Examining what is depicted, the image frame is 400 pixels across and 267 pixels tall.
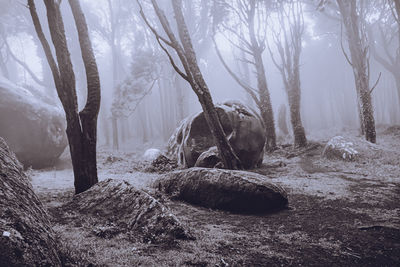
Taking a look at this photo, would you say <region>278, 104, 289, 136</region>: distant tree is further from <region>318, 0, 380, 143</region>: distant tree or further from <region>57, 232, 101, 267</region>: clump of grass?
<region>57, 232, 101, 267</region>: clump of grass

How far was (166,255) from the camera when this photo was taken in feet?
5.65

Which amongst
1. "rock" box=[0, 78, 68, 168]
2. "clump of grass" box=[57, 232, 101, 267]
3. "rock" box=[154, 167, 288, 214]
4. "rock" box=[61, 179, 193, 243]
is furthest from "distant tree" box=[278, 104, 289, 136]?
"clump of grass" box=[57, 232, 101, 267]

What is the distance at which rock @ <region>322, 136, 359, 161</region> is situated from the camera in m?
6.20

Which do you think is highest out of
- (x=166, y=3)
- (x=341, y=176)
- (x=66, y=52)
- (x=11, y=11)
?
(x=166, y=3)

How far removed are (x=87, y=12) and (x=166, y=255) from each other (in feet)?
71.4

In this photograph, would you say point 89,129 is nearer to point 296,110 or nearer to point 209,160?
point 209,160

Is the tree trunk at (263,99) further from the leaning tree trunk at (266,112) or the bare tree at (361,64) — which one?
the bare tree at (361,64)

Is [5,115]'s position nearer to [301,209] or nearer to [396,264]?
[301,209]

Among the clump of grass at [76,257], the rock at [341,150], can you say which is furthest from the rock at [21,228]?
the rock at [341,150]

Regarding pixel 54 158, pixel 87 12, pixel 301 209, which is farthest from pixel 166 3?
pixel 301 209

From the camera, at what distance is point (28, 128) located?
7516 mm

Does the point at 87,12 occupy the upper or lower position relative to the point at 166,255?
upper

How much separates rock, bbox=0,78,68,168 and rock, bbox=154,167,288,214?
6.08m

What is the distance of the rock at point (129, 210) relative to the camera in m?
2.09
